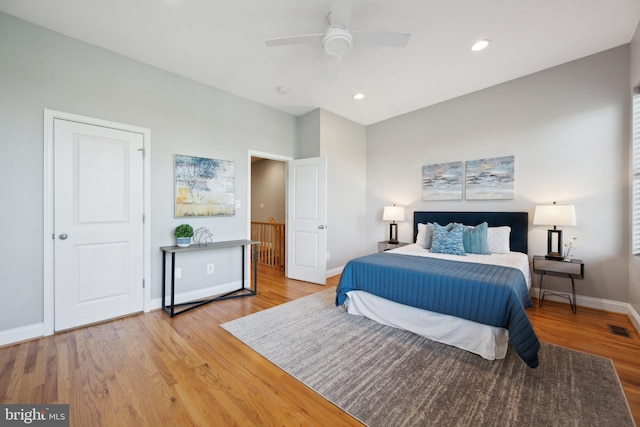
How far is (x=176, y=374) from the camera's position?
6.28ft

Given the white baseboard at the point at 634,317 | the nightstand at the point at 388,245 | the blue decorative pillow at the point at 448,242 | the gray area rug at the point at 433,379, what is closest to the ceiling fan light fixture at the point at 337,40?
the blue decorative pillow at the point at 448,242

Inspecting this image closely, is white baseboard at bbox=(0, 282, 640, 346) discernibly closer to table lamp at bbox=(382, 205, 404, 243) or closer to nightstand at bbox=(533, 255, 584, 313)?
nightstand at bbox=(533, 255, 584, 313)

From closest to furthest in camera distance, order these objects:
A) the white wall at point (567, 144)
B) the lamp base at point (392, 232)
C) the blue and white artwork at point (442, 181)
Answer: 1. the white wall at point (567, 144)
2. the blue and white artwork at point (442, 181)
3. the lamp base at point (392, 232)

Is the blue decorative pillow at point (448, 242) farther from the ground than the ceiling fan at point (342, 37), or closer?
closer

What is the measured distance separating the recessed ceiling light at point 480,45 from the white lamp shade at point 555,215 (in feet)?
6.77

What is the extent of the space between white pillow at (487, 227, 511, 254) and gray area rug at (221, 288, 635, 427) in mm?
1387

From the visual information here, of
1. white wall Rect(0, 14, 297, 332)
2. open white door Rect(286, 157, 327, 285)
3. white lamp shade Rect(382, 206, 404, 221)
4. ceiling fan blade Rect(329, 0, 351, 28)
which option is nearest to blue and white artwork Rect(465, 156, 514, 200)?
white lamp shade Rect(382, 206, 404, 221)

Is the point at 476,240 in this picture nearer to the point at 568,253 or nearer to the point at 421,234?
the point at 421,234

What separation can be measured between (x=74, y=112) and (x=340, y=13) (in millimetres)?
2789

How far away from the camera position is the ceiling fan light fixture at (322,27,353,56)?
6.98 ft

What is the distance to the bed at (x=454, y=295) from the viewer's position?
199 cm

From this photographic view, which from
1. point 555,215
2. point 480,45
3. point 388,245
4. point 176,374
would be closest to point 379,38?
point 480,45

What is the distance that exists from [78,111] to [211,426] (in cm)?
316

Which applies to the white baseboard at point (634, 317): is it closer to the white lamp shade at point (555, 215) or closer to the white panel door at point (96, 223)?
the white lamp shade at point (555, 215)
